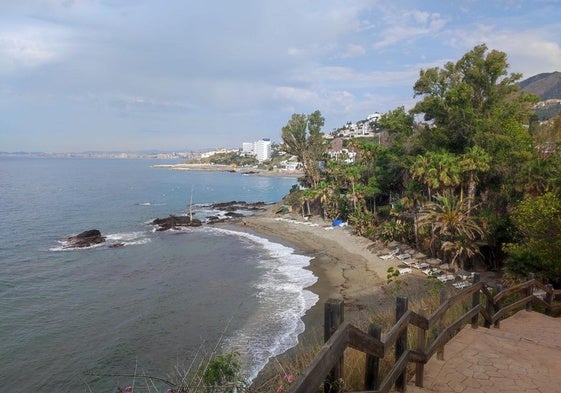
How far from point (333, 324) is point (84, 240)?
39139mm

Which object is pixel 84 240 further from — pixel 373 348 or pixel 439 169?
pixel 373 348

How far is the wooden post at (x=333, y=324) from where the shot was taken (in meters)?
3.80

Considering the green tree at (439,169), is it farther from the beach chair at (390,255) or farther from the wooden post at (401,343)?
the wooden post at (401,343)

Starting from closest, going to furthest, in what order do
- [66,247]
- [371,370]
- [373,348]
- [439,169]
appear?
[373,348]
[371,370]
[439,169]
[66,247]

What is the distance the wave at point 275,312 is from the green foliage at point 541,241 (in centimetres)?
883

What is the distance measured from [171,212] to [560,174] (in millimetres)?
49905

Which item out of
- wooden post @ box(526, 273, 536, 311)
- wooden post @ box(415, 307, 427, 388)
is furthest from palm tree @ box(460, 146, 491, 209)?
wooden post @ box(415, 307, 427, 388)

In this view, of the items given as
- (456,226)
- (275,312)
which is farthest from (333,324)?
(456,226)

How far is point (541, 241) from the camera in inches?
544

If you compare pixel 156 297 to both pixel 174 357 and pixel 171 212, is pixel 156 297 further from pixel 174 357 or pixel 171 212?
pixel 171 212

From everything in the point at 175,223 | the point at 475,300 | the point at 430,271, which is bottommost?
the point at 175,223

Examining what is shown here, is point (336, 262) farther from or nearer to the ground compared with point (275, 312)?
nearer to the ground

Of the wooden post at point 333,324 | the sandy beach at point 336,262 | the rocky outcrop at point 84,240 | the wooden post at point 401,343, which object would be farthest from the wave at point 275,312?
the rocky outcrop at point 84,240

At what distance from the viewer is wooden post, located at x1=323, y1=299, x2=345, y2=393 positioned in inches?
150
